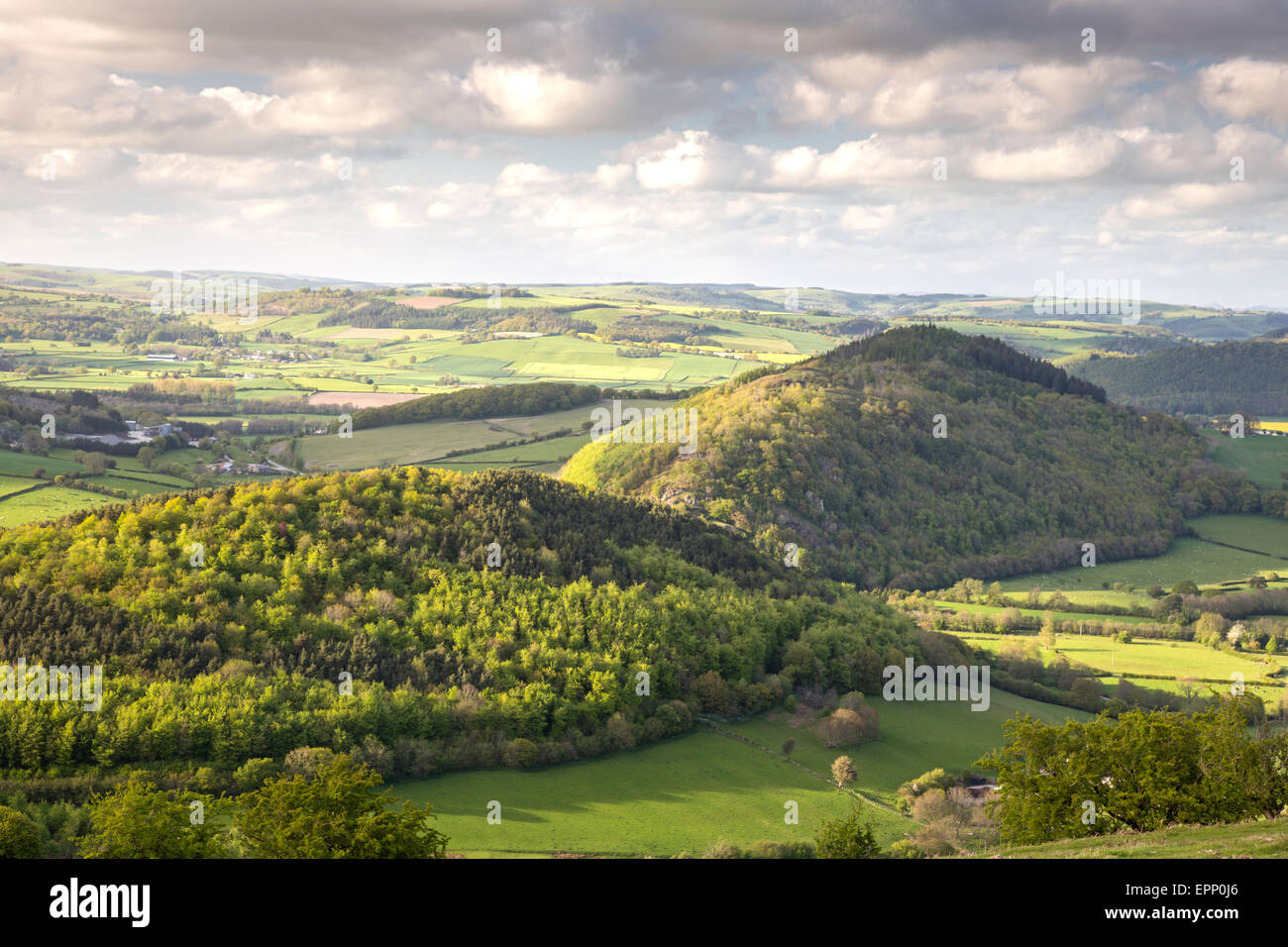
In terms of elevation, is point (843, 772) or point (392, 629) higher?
point (392, 629)

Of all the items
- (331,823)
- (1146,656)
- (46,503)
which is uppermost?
(46,503)

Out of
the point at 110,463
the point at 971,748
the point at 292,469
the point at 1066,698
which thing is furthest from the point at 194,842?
the point at 292,469

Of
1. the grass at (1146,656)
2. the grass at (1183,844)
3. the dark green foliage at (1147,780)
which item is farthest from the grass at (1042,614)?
the grass at (1183,844)

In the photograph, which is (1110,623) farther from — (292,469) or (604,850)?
(292,469)

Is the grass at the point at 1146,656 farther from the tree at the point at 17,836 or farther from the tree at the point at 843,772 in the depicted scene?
the tree at the point at 17,836

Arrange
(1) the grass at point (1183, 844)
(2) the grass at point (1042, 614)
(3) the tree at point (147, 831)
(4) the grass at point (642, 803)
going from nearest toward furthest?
(1) the grass at point (1183, 844) < (3) the tree at point (147, 831) < (4) the grass at point (642, 803) < (2) the grass at point (1042, 614)

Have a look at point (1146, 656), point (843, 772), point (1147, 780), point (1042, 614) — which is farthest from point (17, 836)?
point (1042, 614)

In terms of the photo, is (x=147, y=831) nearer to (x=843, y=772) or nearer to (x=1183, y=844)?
(x=1183, y=844)

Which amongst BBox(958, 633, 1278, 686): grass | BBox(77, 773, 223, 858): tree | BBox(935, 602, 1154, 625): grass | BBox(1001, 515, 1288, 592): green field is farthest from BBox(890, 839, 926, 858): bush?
BBox(1001, 515, 1288, 592): green field
